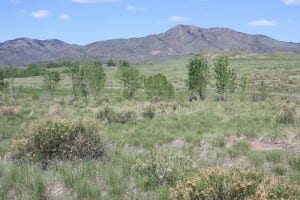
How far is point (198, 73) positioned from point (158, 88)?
236 inches

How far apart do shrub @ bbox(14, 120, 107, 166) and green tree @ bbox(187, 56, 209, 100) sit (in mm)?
33126

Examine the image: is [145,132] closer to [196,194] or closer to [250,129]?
[250,129]

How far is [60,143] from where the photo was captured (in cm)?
966

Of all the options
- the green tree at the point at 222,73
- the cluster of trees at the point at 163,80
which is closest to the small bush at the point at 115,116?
the cluster of trees at the point at 163,80

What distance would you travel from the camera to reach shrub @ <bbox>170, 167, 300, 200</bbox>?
5578mm

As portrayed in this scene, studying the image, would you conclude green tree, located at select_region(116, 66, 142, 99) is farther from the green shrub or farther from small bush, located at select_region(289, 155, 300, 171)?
small bush, located at select_region(289, 155, 300, 171)

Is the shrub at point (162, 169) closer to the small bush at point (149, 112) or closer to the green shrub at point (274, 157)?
the green shrub at point (274, 157)

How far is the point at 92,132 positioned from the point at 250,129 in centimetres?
844

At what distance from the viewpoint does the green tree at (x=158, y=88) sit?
4675cm

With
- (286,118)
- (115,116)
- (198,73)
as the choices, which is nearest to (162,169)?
(286,118)

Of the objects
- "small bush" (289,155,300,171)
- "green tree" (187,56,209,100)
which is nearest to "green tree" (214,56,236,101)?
"green tree" (187,56,209,100)

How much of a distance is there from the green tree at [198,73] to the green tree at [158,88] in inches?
122

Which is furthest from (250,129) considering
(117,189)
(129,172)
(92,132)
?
(117,189)

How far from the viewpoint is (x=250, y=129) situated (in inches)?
666
